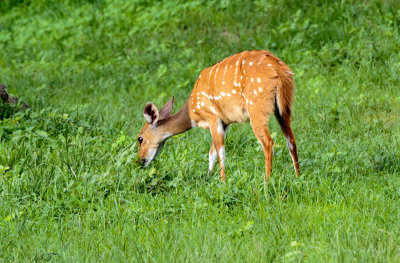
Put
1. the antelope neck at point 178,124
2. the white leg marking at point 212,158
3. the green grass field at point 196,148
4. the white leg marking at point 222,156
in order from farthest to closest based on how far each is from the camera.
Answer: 1. the antelope neck at point 178,124
2. the white leg marking at point 212,158
3. the white leg marking at point 222,156
4. the green grass field at point 196,148

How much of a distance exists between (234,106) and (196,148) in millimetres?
1088

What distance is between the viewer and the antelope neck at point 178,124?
7219 millimetres

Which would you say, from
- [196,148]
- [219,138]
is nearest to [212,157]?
[219,138]

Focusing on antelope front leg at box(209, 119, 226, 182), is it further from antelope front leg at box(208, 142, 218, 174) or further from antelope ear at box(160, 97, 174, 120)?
antelope ear at box(160, 97, 174, 120)

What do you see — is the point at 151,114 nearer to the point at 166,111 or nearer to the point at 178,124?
the point at 166,111

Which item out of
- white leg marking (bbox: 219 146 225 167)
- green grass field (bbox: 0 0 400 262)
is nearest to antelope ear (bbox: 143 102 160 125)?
green grass field (bbox: 0 0 400 262)

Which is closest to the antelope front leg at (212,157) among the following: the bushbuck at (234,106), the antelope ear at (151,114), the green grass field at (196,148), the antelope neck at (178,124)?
the bushbuck at (234,106)

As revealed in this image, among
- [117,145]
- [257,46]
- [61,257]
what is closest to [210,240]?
[61,257]

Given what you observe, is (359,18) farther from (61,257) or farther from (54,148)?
(61,257)

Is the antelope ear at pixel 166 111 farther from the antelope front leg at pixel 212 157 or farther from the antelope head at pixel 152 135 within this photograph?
the antelope front leg at pixel 212 157

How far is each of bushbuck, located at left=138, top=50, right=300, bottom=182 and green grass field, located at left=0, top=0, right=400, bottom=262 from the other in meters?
0.23

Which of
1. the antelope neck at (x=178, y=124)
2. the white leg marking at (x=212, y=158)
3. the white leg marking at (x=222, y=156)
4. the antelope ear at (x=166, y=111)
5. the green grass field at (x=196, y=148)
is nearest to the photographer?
the green grass field at (x=196, y=148)

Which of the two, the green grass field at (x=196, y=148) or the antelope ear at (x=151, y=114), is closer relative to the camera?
the green grass field at (x=196, y=148)

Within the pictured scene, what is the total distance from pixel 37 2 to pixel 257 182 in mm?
12701
